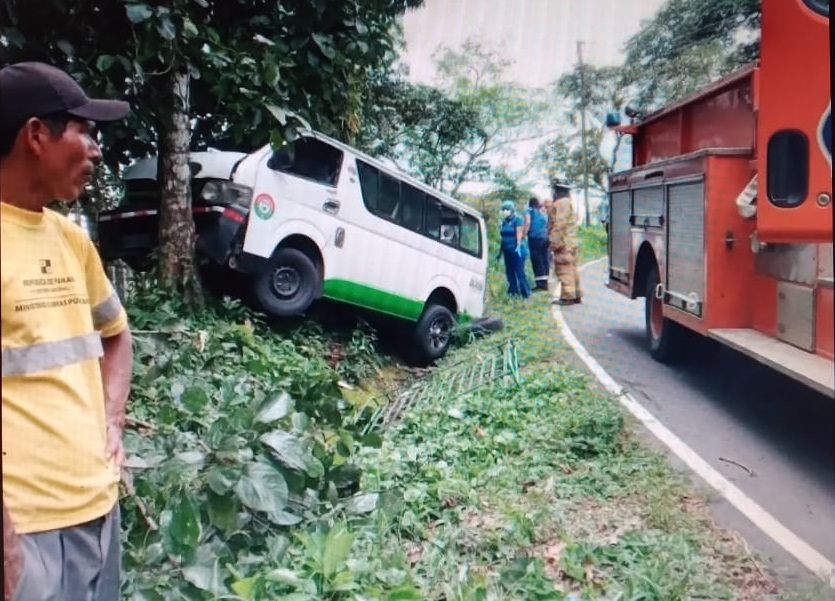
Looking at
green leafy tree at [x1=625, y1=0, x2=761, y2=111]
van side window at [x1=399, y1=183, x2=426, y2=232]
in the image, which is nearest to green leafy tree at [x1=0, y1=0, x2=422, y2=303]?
van side window at [x1=399, y1=183, x2=426, y2=232]

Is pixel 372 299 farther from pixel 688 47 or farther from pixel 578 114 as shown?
pixel 688 47

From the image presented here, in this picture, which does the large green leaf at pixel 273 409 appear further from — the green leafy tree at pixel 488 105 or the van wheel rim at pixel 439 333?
the green leafy tree at pixel 488 105

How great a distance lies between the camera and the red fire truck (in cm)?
170

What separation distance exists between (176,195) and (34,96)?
0.72m

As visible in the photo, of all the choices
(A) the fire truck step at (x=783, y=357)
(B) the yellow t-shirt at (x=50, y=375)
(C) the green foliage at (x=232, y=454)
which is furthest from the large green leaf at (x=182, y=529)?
(A) the fire truck step at (x=783, y=357)

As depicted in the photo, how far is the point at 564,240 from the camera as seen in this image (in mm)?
2137

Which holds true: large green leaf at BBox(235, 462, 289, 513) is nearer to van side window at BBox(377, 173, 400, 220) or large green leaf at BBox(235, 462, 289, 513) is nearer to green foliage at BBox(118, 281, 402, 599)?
green foliage at BBox(118, 281, 402, 599)

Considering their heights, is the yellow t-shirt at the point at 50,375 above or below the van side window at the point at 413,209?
below

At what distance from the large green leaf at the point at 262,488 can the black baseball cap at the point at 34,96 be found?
3.29 ft

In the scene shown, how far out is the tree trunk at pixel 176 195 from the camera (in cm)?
191

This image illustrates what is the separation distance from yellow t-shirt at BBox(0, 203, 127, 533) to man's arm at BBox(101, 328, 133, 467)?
0.06 m

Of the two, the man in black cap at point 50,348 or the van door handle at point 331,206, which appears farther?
the van door handle at point 331,206

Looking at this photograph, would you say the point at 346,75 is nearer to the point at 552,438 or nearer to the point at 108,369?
the point at 108,369

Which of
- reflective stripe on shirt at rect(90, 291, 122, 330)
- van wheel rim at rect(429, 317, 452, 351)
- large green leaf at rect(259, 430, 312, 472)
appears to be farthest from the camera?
van wheel rim at rect(429, 317, 452, 351)
